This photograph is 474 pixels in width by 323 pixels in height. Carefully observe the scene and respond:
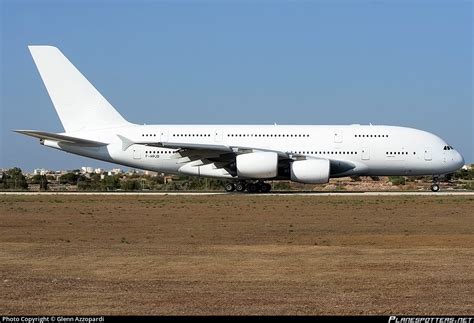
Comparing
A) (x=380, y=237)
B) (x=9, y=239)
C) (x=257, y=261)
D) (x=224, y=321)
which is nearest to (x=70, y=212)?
(x=9, y=239)

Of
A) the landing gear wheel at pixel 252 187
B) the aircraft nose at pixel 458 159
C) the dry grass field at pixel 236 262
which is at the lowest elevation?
the dry grass field at pixel 236 262

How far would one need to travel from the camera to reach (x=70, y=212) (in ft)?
89.4

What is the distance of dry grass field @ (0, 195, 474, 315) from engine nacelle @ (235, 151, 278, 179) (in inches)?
503

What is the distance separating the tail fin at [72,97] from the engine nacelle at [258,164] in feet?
28.4

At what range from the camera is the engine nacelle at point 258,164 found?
3975cm

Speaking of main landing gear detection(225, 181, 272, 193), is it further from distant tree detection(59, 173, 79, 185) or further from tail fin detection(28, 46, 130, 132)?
distant tree detection(59, 173, 79, 185)

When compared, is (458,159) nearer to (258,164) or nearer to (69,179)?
(258,164)

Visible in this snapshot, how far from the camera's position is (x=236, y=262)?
1405 cm

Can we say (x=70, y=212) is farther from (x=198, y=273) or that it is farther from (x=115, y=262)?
(x=198, y=273)

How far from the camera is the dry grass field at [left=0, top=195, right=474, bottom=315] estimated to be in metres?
10.0

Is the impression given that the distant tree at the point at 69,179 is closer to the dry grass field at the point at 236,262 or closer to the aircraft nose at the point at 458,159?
the aircraft nose at the point at 458,159

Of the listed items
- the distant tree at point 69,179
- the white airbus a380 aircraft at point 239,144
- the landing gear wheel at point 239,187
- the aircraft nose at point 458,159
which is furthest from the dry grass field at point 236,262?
the distant tree at point 69,179

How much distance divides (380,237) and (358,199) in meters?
16.5

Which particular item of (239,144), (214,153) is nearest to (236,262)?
(214,153)
